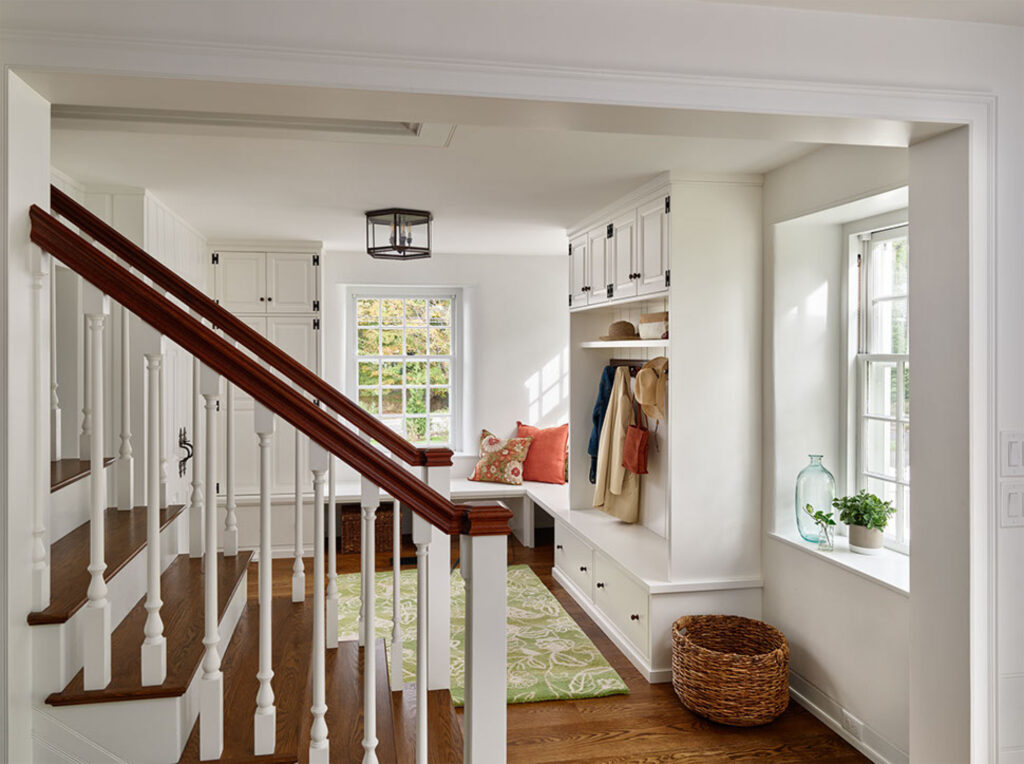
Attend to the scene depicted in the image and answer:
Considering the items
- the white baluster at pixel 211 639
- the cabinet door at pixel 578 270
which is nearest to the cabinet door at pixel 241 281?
the cabinet door at pixel 578 270

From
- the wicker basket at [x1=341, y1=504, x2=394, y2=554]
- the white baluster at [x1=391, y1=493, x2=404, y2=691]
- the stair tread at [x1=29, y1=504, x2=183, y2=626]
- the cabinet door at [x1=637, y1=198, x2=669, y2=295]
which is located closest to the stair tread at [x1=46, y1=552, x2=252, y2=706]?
the stair tread at [x1=29, y1=504, x2=183, y2=626]

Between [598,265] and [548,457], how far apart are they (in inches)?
84.8

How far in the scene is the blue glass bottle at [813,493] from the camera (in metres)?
3.36

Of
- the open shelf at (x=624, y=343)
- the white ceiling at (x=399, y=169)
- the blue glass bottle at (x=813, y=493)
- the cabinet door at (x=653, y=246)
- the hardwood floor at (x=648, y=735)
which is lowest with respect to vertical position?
the hardwood floor at (x=648, y=735)

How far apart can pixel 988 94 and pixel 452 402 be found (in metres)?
5.03

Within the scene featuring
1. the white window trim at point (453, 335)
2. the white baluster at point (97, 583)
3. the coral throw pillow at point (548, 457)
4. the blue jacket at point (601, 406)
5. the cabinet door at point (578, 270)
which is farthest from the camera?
the white window trim at point (453, 335)

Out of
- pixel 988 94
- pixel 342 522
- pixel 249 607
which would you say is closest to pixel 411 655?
Answer: pixel 249 607

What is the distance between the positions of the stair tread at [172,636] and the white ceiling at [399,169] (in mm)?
1672

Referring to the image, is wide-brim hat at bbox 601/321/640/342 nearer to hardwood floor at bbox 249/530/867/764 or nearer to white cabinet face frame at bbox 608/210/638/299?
white cabinet face frame at bbox 608/210/638/299

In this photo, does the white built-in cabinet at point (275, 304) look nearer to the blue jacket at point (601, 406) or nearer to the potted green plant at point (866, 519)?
the blue jacket at point (601, 406)

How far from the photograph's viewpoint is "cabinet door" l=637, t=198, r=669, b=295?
3.61 meters

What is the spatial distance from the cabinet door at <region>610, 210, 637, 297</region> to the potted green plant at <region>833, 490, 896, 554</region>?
1.56 metres

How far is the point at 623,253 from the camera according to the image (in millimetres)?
4148

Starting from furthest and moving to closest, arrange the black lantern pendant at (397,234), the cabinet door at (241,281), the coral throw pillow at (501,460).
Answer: the coral throw pillow at (501,460) → the cabinet door at (241,281) → the black lantern pendant at (397,234)
